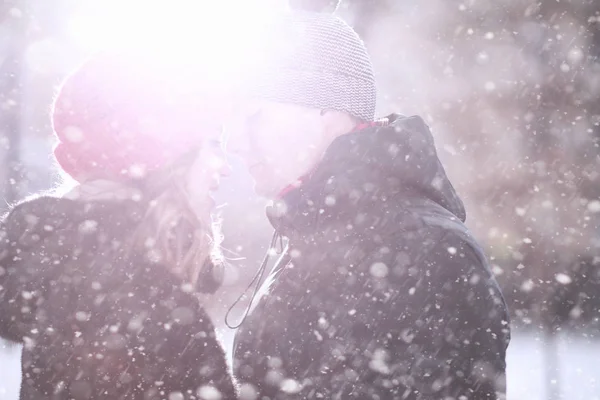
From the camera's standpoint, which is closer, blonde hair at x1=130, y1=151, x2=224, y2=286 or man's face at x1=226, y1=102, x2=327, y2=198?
blonde hair at x1=130, y1=151, x2=224, y2=286

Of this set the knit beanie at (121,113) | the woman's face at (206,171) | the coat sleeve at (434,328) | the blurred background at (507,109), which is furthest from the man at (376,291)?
the blurred background at (507,109)

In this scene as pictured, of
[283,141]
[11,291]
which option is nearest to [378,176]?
[283,141]

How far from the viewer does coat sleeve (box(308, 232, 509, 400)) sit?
1.57 meters

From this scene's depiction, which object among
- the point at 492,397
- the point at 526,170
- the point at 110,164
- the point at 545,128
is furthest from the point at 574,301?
the point at 110,164

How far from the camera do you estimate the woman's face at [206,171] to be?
1.79 m

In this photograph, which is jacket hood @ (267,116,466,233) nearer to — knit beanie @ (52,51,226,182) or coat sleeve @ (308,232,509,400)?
coat sleeve @ (308,232,509,400)

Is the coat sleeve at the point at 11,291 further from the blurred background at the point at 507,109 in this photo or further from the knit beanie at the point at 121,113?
the blurred background at the point at 507,109

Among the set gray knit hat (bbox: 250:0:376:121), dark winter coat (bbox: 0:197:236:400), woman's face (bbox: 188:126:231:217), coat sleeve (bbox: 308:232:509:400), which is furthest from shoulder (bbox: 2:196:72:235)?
coat sleeve (bbox: 308:232:509:400)

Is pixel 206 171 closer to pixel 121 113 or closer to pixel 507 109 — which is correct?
pixel 121 113

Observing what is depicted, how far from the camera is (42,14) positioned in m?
9.52

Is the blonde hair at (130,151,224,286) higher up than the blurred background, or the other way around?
the blonde hair at (130,151,224,286)

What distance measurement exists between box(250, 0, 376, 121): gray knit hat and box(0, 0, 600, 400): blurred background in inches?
215

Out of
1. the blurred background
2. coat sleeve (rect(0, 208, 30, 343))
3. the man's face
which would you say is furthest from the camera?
the blurred background

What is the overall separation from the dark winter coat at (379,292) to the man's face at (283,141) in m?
0.21
